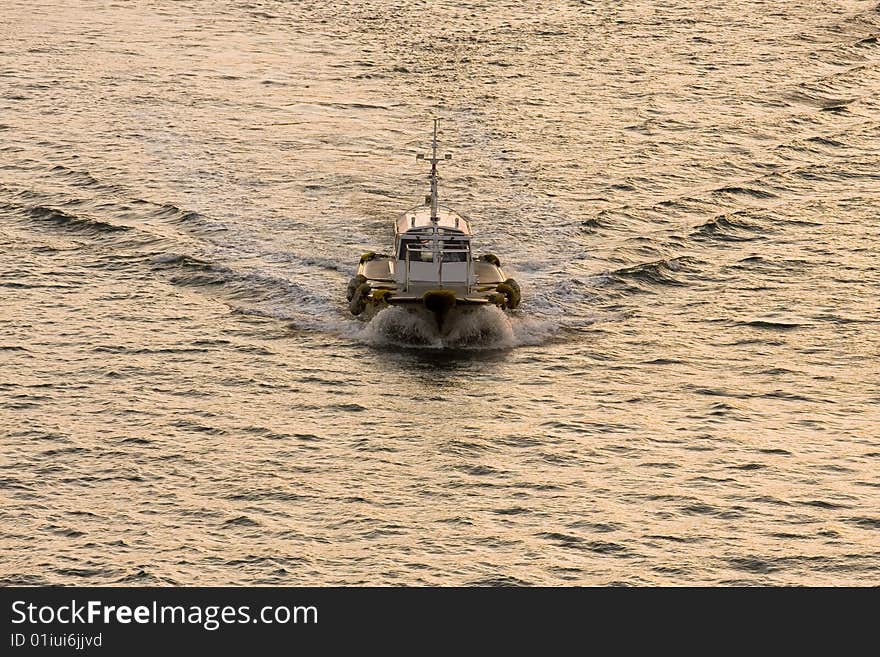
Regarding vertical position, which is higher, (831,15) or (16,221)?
(831,15)

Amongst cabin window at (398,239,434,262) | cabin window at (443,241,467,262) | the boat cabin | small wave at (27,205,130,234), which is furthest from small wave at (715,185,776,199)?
small wave at (27,205,130,234)

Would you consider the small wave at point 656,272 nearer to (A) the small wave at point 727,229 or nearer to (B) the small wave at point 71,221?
(A) the small wave at point 727,229

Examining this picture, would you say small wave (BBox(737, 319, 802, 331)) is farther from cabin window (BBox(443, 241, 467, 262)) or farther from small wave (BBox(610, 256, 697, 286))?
cabin window (BBox(443, 241, 467, 262))

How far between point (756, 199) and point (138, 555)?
46938 mm

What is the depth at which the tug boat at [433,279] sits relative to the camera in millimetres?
68312

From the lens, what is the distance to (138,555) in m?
50.7

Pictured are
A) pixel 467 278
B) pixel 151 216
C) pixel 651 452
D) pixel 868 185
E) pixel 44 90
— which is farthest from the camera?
pixel 44 90

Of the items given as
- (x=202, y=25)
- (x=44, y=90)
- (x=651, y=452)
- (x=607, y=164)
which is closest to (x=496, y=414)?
(x=651, y=452)

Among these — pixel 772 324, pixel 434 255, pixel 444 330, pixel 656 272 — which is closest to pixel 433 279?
pixel 434 255

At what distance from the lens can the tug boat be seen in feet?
224

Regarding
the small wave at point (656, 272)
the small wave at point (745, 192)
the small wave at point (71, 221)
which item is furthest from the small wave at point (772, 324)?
the small wave at point (71, 221)

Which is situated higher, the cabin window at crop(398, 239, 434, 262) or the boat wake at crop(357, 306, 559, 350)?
the cabin window at crop(398, 239, 434, 262)

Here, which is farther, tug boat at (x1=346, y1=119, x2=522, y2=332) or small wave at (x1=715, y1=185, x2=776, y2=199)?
small wave at (x1=715, y1=185, x2=776, y2=199)

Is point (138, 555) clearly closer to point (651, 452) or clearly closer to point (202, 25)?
point (651, 452)
